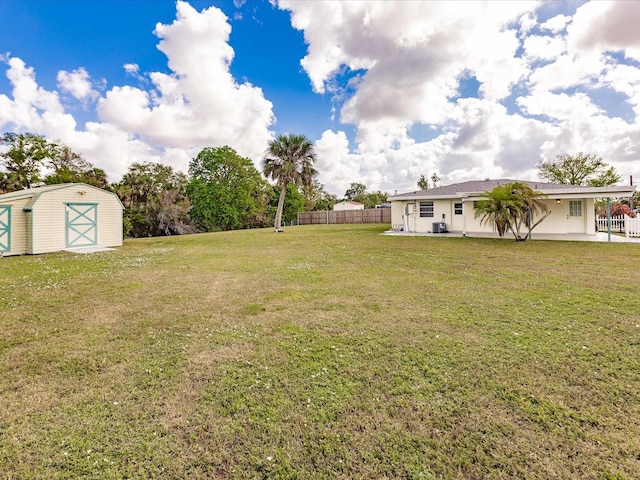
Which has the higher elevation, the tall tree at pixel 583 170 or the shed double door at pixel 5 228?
the tall tree at pixel 583 170

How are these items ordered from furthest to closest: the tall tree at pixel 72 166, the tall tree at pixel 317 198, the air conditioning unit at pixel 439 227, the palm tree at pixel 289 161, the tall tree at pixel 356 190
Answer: the tall tree at pixel 356 190
the tall tree at pixel 317 198
the tall tree at pixel 72 166
the palm tree at pixel 289 161
the air conditioning unit at pixel 439 227

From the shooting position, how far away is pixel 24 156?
82.4 ft

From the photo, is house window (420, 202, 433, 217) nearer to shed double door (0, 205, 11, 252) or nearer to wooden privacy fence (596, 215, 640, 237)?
wooden privacy fence (596, 215, 640, 237)

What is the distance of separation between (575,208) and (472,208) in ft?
16.5

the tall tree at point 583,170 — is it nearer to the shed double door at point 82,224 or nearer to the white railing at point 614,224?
the white railing at point 614,224

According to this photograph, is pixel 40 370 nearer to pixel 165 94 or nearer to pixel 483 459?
pixel 483 459

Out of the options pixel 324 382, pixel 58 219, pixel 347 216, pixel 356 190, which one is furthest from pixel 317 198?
pixel 324 382

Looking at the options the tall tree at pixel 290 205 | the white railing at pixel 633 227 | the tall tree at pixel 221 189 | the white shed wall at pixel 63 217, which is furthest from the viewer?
the tall tree at pixel 290 205

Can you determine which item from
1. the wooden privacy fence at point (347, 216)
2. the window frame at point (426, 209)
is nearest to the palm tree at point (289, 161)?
the window frame at point (426, 209)

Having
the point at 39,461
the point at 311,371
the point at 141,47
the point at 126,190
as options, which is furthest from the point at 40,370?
the point at 126,190

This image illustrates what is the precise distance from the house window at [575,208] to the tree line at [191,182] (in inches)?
644

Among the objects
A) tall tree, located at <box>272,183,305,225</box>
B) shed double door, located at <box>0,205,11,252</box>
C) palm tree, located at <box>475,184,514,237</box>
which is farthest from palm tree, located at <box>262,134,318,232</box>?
tall tree, located at <box>272,183,305,225</box>

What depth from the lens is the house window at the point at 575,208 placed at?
632 inches

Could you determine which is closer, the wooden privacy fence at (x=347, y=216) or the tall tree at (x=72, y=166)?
the tall tree at (x=72, y=166)
